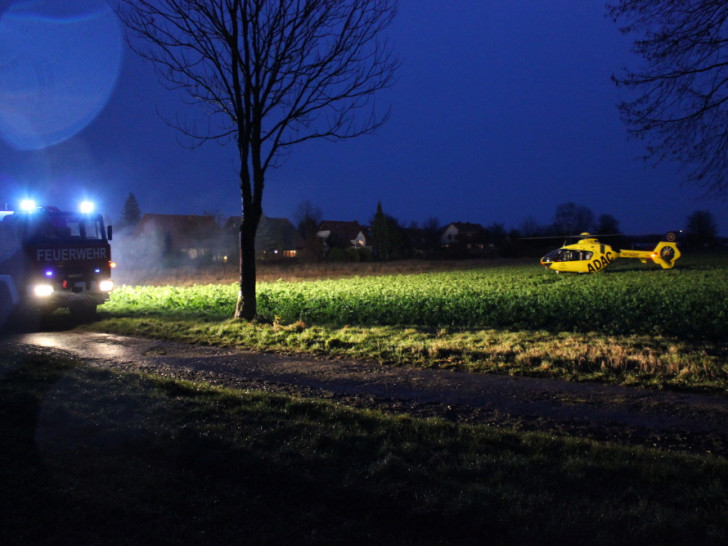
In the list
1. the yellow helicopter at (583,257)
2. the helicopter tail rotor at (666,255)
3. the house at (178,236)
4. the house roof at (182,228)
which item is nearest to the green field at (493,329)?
the yellow helicopter at (583,257)

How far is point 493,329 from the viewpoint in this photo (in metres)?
13.2

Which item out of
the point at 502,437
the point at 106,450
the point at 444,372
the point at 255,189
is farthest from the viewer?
the point at 255,189

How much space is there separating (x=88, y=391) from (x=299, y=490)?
14.2 ft

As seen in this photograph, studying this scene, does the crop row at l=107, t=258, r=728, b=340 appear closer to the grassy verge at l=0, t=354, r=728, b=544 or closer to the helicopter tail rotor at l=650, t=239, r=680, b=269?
the grassy verge at l=0, t=354, r=728, b=544

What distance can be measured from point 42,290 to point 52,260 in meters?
0.83

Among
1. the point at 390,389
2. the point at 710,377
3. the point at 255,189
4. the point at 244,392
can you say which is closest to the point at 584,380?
the point at 710,377

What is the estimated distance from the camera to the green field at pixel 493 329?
29.5 ft

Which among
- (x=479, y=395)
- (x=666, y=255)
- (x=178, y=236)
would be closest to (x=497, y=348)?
(x=479, y=395)

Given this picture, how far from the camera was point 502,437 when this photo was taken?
5406mm

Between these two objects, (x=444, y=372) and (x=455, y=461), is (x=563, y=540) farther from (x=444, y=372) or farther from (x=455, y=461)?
(x=444, y=372)

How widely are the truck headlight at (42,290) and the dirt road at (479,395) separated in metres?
3.42

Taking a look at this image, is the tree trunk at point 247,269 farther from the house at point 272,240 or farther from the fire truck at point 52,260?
the house at point 272,240

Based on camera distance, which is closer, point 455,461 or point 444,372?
point 455,461

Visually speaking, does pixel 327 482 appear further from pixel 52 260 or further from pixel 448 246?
pixel 448 246
